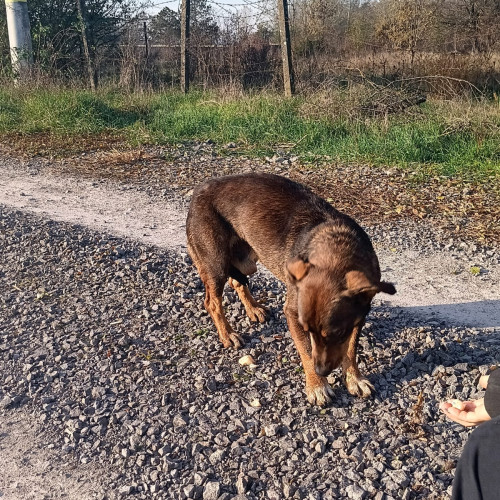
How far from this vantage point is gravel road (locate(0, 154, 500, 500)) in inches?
119

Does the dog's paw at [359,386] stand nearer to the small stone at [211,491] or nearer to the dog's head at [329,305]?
the dog's head at [329,305]

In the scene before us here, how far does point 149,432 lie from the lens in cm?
333

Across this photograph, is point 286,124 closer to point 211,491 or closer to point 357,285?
point 357,285

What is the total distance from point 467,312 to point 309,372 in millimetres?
1738

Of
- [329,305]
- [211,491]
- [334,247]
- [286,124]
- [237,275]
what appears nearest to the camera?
[211,491]

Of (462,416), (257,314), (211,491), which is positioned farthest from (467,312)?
(211,491)

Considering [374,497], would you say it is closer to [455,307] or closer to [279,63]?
[455,307]

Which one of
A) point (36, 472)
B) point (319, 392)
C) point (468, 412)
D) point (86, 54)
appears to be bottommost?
point (36, 472)

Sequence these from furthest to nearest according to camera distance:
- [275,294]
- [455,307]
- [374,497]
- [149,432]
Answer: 1. [275,294]
2. [455,307]
3. [149,432]
4. [374,497]

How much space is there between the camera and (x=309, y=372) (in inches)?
142

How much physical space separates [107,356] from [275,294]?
1614 mm

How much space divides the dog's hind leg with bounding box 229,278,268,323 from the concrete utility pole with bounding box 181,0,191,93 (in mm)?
10408

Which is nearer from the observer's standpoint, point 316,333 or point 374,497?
point 374,497

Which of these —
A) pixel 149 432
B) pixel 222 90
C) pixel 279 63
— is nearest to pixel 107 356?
pixel 149 432
